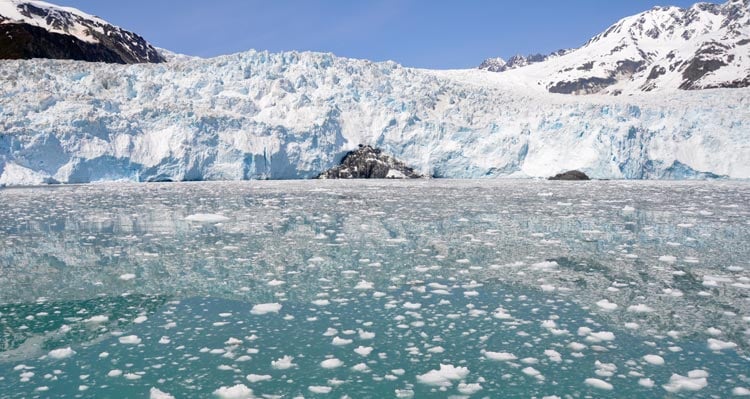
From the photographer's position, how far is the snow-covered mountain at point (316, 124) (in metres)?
21.1

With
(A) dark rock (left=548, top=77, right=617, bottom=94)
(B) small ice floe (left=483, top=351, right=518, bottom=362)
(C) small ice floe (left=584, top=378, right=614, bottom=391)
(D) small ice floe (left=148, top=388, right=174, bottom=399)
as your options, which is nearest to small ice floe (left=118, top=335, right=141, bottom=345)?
(D) small ice floe (left=148, top=388, right=174, bottom=399)

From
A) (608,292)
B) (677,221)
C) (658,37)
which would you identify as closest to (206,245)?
(608,292)

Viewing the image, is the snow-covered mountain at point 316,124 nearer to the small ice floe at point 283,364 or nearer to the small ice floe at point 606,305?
the small ice floe at point 606,305

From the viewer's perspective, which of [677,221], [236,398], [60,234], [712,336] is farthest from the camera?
[677,221]

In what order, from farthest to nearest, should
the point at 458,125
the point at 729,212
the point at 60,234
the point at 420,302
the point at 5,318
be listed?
the point at 458,125 < the point at 729,212 < the point at 60,234 < the point at 420,302 < the point at 5,318

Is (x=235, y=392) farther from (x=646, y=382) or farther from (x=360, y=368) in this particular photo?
(x=646, y=382)

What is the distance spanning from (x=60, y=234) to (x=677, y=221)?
10.6m

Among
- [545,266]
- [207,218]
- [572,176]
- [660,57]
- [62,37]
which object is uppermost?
[660,57]

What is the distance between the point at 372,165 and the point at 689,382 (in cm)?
2303

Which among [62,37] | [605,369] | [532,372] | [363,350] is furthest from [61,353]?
[62,37]

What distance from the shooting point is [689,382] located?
9.92 feet

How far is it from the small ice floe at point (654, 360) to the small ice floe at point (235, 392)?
2.51 m

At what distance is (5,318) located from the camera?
4.24 m

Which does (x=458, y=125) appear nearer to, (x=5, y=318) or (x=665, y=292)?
(x=665, y=292)
